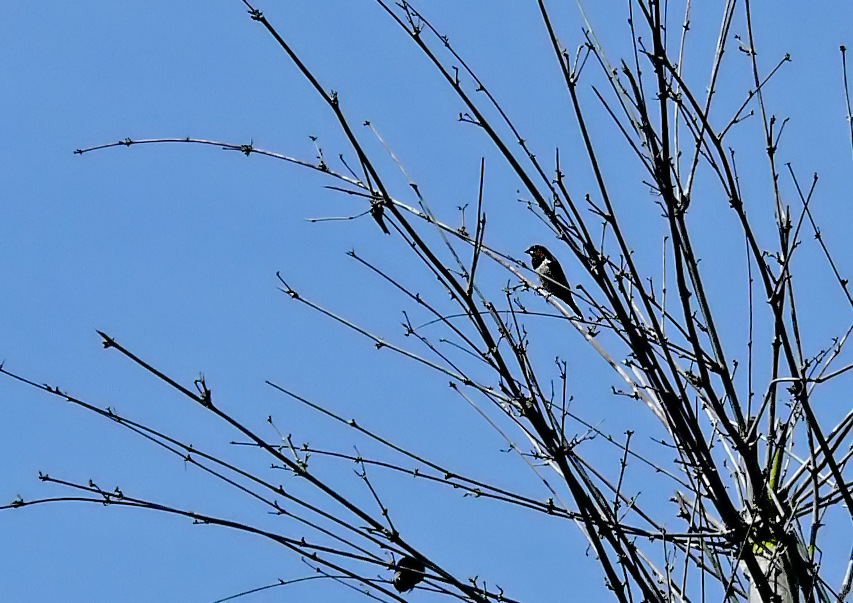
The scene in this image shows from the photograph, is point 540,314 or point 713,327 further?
point 540,314

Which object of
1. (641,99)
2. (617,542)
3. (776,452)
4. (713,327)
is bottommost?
(617,542)

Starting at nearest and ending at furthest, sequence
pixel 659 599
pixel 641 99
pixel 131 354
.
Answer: pixel 131 354 < pixel 659 599 < pixel 641 99

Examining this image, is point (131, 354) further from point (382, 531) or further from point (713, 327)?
point (713, 327)

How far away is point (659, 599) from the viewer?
259 cm

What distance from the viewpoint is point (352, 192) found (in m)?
2.88

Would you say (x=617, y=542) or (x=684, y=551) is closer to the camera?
(x=617, y=542)

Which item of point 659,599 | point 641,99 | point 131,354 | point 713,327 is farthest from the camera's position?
point 713,327

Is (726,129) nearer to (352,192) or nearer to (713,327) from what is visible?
(713,327)

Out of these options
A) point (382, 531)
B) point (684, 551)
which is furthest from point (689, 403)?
point (382, 531)

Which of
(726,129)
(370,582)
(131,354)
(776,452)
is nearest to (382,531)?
(370,582)

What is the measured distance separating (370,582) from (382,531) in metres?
0.15

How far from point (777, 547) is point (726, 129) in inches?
50.7

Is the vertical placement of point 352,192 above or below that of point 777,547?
above

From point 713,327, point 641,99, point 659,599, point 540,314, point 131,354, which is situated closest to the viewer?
point 131,354
